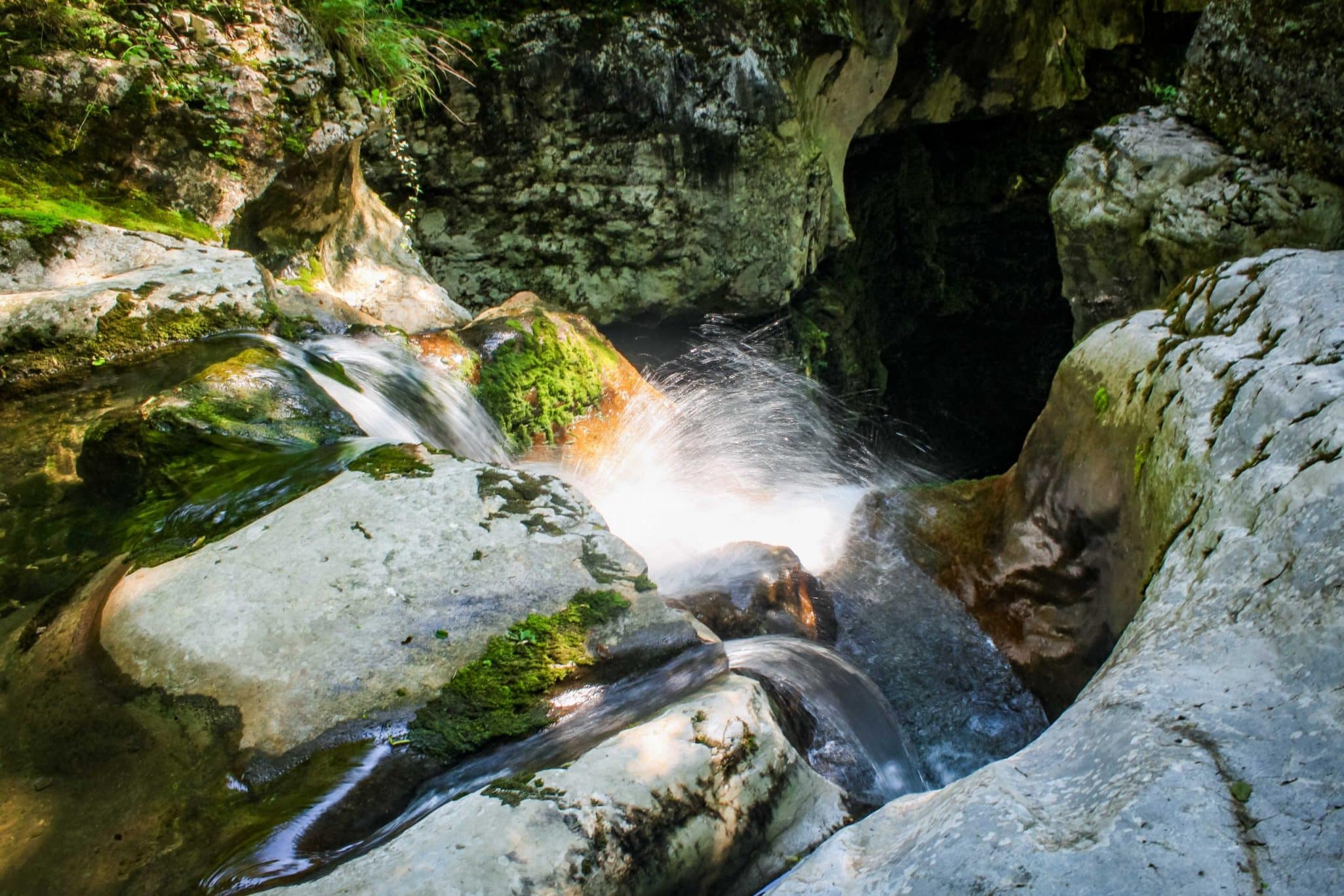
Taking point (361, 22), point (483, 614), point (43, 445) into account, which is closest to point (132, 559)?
point (43, 445)

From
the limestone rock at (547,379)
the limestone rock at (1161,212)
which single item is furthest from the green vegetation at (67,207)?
the limestone rock at (1161,212)

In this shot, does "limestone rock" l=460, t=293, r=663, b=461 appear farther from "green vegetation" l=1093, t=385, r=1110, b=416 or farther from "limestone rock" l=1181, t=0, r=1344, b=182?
"limestone rock" l=1181, t=0, r=1344, b=182

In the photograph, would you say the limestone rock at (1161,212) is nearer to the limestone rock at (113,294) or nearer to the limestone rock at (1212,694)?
the limestone rock at (1212,694)

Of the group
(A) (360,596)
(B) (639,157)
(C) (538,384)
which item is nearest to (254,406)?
(A) (360,596)

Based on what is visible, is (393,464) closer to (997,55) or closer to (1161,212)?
(1161,212)

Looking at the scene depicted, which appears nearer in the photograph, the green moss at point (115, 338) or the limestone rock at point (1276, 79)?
the green moss at point (115, 338)

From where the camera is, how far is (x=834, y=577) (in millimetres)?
4965

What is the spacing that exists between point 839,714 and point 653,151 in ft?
19.8

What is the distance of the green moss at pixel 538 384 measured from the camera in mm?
5910

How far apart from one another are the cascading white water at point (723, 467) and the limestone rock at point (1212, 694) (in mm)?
2549

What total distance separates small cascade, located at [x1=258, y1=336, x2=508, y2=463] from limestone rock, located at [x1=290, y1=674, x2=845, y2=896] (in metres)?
2.17

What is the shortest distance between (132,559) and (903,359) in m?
11.5

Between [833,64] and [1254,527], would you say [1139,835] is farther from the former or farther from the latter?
[833,64]

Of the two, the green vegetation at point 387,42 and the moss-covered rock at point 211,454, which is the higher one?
the green vegetation at point 387,42
